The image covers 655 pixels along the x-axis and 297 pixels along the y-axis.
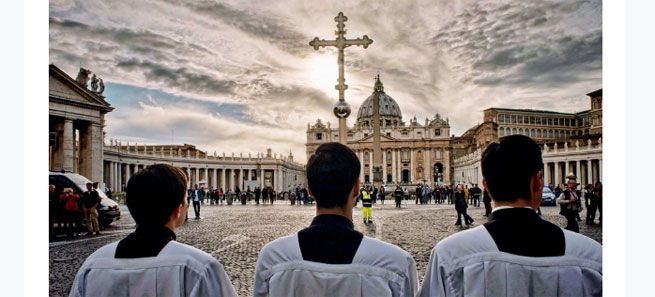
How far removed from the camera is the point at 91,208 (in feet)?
33.4

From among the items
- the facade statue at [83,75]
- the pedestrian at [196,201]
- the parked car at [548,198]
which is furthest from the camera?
the parked car at [548,198]

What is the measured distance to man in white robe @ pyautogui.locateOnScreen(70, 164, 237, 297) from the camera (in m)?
1.96

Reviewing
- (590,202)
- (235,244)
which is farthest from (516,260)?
(590,202)

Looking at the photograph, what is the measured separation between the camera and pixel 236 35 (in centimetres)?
782

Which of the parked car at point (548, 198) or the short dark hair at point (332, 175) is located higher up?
the short dark hair at point (332, 175)

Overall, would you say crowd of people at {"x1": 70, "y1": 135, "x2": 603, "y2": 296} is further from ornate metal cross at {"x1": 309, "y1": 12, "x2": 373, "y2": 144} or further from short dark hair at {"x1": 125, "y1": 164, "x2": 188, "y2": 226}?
ornate metal cross at {"x1": 309, "y1": 12, "x2": 373, "y2": 144}

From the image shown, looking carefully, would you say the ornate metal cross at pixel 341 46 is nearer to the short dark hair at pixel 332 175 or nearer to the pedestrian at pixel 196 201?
the short dark hair at pixel 332 175

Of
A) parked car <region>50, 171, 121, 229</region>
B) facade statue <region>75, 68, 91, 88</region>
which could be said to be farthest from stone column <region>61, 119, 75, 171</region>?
facade statue <region>75, 68, 91, 88</region>

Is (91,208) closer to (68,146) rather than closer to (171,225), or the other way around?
(171,225)

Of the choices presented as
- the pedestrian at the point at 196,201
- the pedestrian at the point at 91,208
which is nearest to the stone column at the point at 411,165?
the pedestrian at the point at 196,201

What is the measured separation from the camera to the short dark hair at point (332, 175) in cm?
192

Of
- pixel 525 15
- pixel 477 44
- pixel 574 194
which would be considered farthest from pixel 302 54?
pixel 574 194

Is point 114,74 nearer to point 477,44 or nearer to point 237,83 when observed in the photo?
point 237,83
